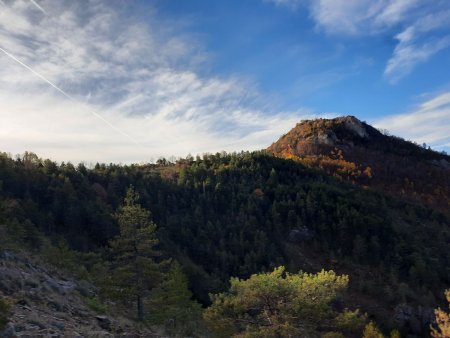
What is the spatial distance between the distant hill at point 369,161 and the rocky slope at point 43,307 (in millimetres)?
130765

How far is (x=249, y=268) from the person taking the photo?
7412 centimetres

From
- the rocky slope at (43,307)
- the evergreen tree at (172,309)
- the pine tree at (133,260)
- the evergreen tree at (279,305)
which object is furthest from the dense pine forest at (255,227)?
the evergreen tree at (279,305)

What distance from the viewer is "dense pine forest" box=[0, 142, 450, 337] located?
217 feet

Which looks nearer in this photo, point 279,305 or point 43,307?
point 43,307

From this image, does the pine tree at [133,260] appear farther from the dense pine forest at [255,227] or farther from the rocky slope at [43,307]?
the dense pine forest at [255,227]

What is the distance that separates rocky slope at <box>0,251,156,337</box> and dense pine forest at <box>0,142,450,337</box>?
25156mm

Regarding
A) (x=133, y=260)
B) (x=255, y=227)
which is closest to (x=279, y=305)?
(x=133, y=260)

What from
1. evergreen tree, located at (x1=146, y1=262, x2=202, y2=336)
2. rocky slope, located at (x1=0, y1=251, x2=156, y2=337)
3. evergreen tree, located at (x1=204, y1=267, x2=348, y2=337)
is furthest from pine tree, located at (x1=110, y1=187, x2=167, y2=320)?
evergreen tree, located at (x1=204, y1=267, x2=348, y2=337)

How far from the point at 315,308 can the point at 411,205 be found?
121m

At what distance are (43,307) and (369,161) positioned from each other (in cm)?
17028

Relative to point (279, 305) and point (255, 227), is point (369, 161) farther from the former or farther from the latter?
point (279, 305)

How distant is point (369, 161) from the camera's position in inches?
6683

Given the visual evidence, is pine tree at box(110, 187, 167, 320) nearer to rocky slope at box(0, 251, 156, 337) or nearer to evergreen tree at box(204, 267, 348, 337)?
rocky slope at box(0, 251, 156, 337)

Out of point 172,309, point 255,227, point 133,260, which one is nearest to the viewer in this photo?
point 133,260
